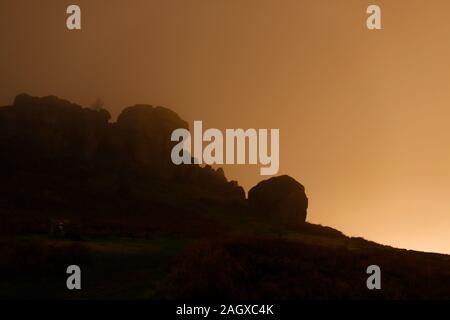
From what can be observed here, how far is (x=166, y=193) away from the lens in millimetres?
99250

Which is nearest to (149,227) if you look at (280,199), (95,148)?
(280,199)

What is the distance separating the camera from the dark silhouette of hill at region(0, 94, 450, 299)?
65.1 ft

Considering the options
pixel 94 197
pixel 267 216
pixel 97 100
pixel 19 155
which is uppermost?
pixel 97 100

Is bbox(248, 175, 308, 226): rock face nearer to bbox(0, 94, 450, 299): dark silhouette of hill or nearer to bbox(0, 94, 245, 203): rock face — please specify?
bbox(0, 94, 450, 299): dark silhouette of hill

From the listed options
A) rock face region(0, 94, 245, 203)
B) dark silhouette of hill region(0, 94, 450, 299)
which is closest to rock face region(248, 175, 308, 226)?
dark silhouette of hill region(0, 94, 450, 299)

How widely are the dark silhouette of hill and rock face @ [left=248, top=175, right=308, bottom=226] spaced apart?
0.27 metres

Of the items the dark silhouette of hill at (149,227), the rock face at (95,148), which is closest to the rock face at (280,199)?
the dark silhouette of hill at (149,227)

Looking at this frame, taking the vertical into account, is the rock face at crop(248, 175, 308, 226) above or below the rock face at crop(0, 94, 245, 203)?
below

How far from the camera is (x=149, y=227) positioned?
48.9 m

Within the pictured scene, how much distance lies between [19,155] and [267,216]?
52.0 metres

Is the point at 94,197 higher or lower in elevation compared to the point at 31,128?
lower

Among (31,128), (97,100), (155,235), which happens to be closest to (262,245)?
(155,235)

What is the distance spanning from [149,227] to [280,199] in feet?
177
